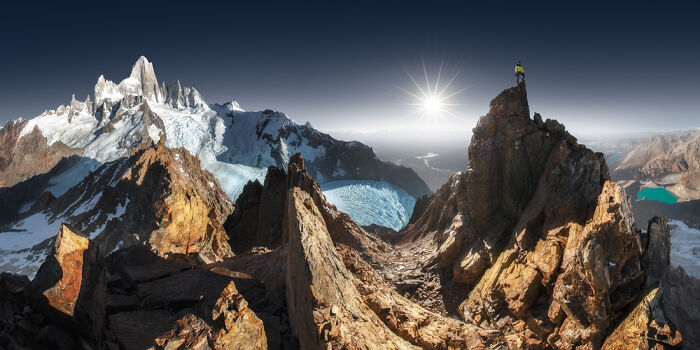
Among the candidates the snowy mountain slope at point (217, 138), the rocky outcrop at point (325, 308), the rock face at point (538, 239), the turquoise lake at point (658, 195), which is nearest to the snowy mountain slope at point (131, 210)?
the rocky outcrop at point (325, 308)

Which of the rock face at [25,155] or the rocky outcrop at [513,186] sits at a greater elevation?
the rock face at [25,155]

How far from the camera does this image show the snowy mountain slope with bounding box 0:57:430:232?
100125 millimetres

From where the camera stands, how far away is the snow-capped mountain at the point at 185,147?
80500 mm

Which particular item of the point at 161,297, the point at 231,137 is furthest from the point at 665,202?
the point at 231,137

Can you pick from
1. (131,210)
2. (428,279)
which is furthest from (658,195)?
(131,210)

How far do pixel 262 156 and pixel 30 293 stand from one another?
358 feet

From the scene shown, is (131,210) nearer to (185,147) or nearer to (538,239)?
(538,239)

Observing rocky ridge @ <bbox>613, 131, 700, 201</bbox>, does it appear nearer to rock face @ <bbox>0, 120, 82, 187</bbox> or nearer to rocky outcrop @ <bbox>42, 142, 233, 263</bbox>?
rocky outcrop @ <bbox>42, 142, 233, 263</bbox>

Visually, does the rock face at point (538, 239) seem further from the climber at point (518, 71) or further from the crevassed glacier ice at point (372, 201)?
the crevassed glacier ice at point (372, 201)

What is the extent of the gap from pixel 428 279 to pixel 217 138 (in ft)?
388

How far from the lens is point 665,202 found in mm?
121812

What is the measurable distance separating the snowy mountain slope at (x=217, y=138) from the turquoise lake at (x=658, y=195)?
11574 cm

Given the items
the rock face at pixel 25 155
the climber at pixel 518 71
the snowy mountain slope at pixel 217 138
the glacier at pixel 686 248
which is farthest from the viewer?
the snowy mountain slope at pixel 217 138

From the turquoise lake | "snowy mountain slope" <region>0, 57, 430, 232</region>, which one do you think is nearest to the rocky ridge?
the turquoise lake
